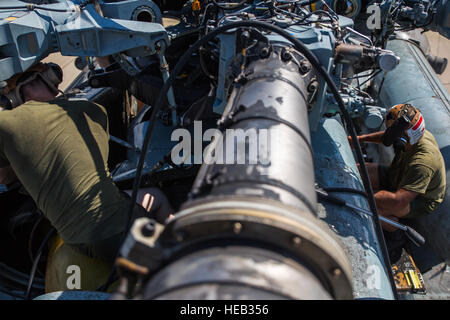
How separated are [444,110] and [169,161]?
363 cm

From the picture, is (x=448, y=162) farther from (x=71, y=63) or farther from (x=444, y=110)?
(x=71, y=63)

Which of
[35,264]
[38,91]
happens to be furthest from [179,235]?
[38,91]

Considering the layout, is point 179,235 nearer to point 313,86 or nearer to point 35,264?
point 313,86

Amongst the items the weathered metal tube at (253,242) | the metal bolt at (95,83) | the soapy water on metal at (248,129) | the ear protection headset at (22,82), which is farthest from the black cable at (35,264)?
the weathered metal tube at (253,242)

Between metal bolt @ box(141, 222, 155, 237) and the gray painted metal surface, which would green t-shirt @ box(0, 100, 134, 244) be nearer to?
metal bolt @ box(141, 222, 155, 237)

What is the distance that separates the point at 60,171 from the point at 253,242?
4.91 feet

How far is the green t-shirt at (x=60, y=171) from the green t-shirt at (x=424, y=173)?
2.66 meters

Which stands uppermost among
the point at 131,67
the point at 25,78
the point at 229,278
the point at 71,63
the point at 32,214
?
the point at 229,278

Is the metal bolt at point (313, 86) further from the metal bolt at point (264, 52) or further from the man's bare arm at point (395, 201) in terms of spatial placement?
the man's bare arm at point (395, 201)

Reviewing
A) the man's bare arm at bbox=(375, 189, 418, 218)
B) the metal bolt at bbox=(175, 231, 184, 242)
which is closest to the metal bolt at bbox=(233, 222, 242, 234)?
the metal bolt at bbox=(175, 231, 184, 242)

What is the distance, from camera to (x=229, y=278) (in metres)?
0.89

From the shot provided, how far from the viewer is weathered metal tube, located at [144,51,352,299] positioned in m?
0.90

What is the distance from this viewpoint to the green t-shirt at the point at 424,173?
347cm

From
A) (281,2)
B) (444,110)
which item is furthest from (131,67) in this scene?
(444,110)
